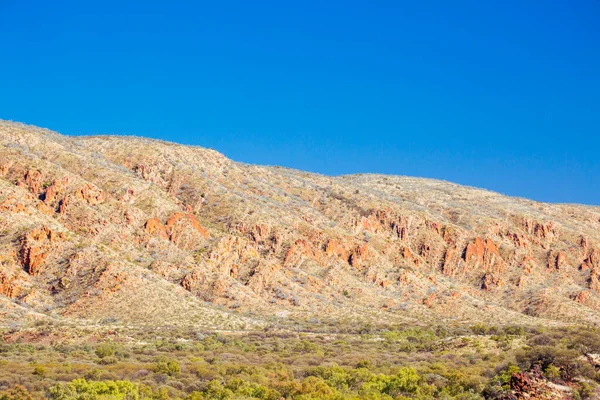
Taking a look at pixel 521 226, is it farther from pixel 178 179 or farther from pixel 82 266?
pixel 82 266

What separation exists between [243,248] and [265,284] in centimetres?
854

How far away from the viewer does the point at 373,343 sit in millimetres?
61250

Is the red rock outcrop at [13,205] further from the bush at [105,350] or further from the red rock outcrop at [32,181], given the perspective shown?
the bush at [105,350]

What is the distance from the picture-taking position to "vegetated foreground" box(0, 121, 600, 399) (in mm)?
39188

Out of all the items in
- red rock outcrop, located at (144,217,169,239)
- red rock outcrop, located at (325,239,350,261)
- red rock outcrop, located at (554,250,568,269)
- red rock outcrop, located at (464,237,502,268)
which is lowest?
red rock outcrop, located at (144,217,169,239)

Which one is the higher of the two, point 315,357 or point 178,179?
point 178,179

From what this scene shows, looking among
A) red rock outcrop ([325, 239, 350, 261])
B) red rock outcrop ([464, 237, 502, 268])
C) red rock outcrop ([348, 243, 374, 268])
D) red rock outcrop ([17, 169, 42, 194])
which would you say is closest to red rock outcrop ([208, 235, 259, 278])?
red rock outcrop ([325, 239, 350, 261])

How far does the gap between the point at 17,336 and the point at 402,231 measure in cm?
7489

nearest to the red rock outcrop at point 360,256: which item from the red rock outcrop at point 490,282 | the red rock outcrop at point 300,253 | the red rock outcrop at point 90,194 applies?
the red rock outcrop at point 300,253

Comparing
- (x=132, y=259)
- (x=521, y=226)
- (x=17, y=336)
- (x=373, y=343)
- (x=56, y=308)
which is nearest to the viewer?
(x=17, y=336)

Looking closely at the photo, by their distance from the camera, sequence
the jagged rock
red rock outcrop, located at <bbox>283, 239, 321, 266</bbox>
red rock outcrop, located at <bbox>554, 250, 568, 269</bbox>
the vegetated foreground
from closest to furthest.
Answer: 1. the vegetated foreground
2. the jagged rock
3. red rock outcrop, located at <bbox>283, 239, 321, 266</bbox>
4. red rock outcrop, located at <bbox>554, 250, 568, 269</bbox>

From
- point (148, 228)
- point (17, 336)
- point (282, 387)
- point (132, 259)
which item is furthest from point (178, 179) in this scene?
point (282, 387)

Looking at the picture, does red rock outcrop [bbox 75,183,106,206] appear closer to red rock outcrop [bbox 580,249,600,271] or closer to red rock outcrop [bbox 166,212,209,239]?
red rock outcrop [bbox 166,212,209,239]

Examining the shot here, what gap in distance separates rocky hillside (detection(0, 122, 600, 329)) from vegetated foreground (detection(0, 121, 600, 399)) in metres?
0.30
